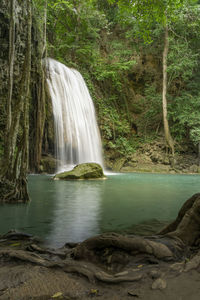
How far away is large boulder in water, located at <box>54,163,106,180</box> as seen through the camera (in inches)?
481

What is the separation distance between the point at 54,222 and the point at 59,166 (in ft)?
39.0

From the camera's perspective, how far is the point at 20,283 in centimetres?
186

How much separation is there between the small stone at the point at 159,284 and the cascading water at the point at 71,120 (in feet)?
47.2

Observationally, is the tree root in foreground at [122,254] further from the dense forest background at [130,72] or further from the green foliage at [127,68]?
the dense forest background at [130,72]

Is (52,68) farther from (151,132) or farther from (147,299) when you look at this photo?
(147,299)

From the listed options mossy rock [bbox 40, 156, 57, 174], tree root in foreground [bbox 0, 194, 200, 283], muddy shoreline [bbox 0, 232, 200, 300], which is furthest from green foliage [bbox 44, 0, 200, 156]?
muddy shoreline [bbox 0, 232, 200, 300]

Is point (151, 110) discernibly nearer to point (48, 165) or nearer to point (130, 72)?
point (130, 72)

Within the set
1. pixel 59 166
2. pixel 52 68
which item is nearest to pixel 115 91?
pixel 52 68

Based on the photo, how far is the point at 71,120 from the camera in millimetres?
17328

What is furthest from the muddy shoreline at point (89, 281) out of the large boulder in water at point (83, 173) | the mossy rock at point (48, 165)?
the mossy rock at point (48, 165)

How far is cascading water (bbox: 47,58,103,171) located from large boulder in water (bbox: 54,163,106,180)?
3.55m

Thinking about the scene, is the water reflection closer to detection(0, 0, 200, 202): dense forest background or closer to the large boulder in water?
the large boulder in water

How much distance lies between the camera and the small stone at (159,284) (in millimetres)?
1819

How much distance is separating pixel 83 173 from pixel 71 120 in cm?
597
